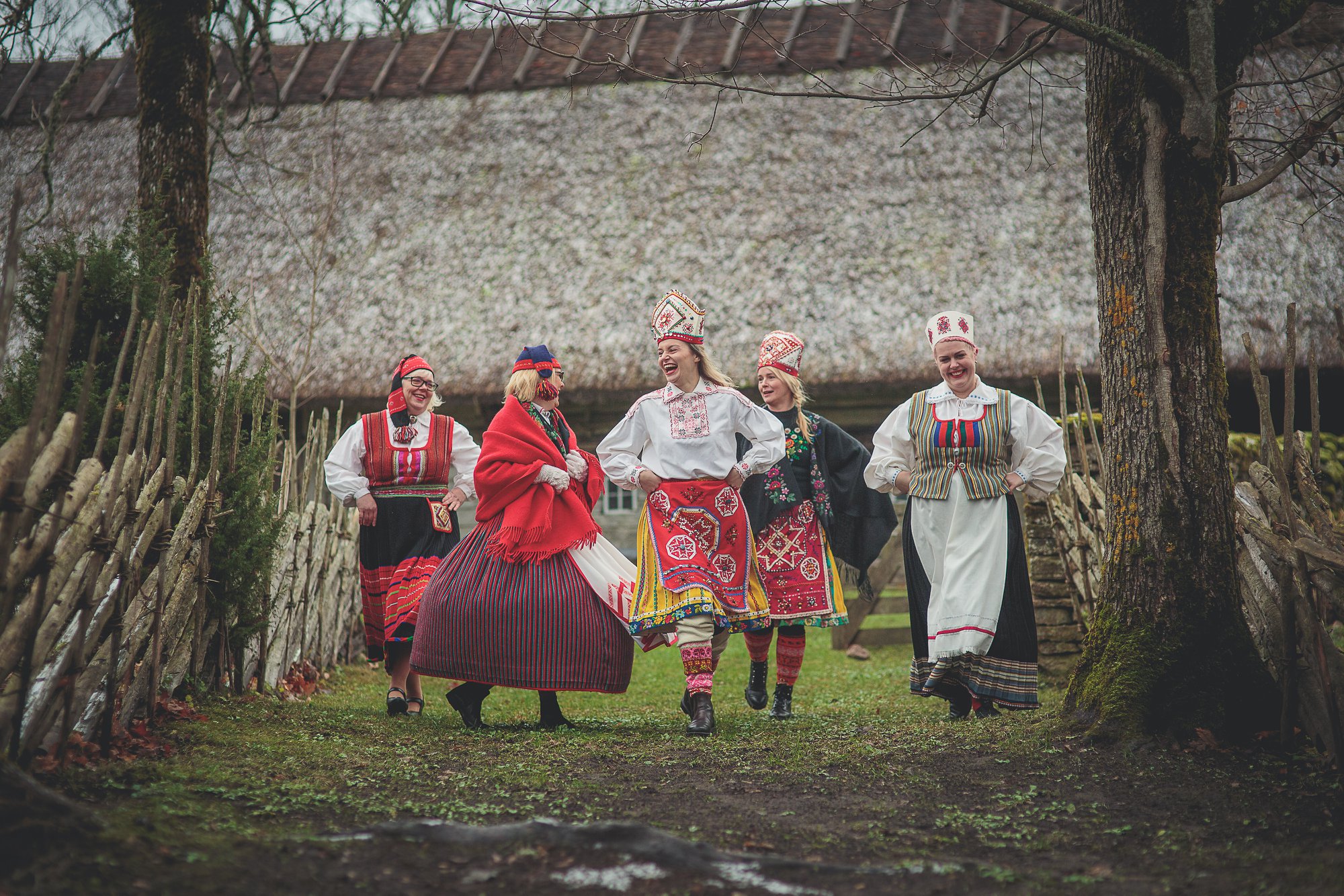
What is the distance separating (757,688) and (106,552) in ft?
9.38

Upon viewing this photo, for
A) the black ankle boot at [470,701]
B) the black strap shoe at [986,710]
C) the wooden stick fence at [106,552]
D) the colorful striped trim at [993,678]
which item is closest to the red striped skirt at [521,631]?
the black ankle boot at [470,701]

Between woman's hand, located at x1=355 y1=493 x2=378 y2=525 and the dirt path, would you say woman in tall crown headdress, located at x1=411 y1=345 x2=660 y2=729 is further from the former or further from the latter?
woman's hand, located at x1=355 y1=493 x2=378 y2=525

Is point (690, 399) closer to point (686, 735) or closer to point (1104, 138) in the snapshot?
point (686, 735)

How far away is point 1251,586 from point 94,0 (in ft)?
36.3

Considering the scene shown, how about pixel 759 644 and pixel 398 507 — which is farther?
pixel 398 507

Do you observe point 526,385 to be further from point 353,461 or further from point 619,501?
point 619,501

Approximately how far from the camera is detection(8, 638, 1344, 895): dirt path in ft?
6.73

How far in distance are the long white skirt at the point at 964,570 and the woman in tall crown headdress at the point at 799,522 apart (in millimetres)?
617

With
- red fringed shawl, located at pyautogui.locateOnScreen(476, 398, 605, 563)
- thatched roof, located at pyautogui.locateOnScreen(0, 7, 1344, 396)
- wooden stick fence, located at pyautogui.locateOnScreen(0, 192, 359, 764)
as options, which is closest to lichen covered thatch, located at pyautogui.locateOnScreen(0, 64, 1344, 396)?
thatched roof, located at pyautogui.locateOnScreen(0, 7, 1344, 396)

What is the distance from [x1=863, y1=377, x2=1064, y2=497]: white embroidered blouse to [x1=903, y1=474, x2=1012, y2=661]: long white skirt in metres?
0.19

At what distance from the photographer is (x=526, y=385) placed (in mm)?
4363

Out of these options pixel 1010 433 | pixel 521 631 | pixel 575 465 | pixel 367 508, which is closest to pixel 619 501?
pixel 367 508

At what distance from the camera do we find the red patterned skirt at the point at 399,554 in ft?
15.8

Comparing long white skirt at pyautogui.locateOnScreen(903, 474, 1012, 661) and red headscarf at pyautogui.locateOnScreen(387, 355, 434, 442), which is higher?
red headscarf at pyautogui.locateOnScreen(387, 355, 434, 442)
